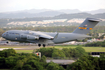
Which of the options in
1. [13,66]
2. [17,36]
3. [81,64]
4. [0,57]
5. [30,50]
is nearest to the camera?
[17,36]

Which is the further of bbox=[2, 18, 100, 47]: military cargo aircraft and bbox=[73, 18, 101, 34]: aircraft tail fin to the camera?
bbox=[73, 18, 101, 34]: aircraft tail fin

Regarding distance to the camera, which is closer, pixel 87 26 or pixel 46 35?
pixel 46 35

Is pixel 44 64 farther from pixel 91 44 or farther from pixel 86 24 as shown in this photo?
pixel 91 44

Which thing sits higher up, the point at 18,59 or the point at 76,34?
the point at 76,34

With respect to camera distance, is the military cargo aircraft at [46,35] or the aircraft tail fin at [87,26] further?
the aircraft tail fin at [87,26]

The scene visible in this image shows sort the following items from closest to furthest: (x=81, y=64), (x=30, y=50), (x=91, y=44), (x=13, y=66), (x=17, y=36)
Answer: (x=17, y=36), (x=81, y=64), (x=13, y=66), (x=30, y=50), (x=91, y=44)

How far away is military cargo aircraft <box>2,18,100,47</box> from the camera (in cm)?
2570

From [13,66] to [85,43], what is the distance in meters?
24.3

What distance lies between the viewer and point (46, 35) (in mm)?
26125

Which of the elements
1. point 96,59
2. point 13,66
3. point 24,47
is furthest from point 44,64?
point 24,47

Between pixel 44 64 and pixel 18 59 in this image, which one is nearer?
pixel 44 64

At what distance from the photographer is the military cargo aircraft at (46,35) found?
25.7m

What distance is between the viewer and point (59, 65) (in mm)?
32562

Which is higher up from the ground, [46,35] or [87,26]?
[87,26]
